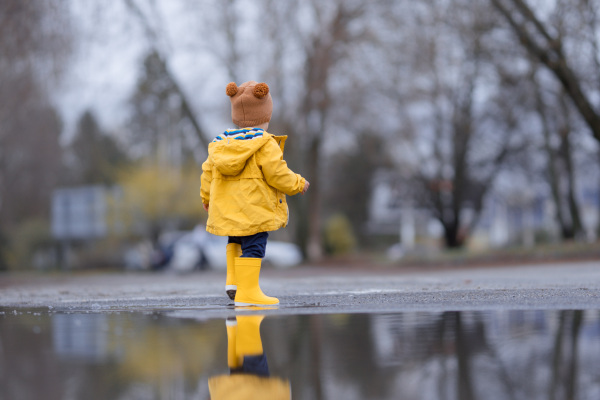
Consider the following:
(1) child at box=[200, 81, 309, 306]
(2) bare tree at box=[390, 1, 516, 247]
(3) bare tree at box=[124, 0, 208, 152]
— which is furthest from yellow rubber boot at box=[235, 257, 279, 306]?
(2) bare tree at box=[390, 1, 516, 247]

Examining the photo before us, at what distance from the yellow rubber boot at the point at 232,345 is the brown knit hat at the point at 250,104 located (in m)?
1.94

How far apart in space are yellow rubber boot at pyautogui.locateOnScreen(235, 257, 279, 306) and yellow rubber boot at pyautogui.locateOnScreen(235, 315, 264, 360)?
792 mm

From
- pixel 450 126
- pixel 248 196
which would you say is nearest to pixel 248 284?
pixel 248 196

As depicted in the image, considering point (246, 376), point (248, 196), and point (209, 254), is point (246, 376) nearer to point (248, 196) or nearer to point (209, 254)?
point (248, 196)

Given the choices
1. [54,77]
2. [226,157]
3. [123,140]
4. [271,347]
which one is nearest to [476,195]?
[54,77]

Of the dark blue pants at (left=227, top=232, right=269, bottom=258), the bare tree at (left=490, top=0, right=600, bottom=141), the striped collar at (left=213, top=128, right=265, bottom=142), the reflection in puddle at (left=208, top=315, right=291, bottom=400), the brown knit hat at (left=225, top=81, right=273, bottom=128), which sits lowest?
the reflection in puddle at (left=208, top=315, right=291, bottom=400)

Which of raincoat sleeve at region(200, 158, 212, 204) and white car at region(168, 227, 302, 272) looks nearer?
raincoat sleeve at region(200, 158, 212, 204)

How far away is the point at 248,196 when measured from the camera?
5625 millimetres

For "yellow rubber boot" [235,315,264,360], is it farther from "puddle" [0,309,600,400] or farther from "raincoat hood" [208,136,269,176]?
"raincoat hood" [208,136,269,176]

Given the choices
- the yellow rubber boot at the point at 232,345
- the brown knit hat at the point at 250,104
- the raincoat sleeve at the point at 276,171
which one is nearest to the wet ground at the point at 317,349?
the yellow rubber boot at the point at 232,345

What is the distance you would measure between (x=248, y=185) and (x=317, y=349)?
2.28 meters

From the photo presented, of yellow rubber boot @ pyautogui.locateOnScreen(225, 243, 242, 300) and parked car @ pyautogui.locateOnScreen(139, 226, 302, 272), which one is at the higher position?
yellow rubber boot @ pyautogui.locateOnScreen(225, 243, 242, 300)

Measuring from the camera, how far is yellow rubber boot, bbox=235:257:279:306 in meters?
5.47

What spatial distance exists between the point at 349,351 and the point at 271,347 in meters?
0.36
